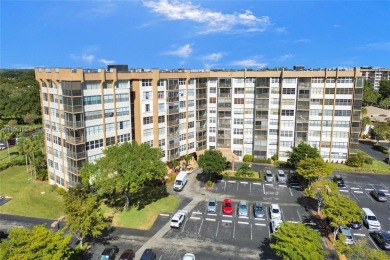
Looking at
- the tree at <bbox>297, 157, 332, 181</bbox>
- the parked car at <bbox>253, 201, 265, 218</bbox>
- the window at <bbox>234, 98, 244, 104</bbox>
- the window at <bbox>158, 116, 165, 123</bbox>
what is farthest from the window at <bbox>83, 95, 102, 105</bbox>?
the tree at <bbox>297, 157, 332, 181</bbox>

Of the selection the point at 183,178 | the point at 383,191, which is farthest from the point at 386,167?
the point at 183,178

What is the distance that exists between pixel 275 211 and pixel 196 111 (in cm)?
3518

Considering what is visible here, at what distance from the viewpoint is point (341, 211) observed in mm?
39562

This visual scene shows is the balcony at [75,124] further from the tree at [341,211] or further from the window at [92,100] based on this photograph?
the tree at [341,211]

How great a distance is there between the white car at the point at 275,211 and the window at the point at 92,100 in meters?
37.6

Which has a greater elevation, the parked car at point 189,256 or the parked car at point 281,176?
the parked car at point 281,176

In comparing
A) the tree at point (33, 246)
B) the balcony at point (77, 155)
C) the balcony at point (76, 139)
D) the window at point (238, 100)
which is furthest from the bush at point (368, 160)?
the tree at point (33, 246)

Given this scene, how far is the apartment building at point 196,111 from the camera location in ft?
178

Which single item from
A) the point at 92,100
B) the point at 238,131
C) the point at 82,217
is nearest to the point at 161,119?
the point at 92,100

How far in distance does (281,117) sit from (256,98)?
839 cm

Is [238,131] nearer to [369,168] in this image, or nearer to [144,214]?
[369,168]

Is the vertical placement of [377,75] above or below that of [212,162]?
above

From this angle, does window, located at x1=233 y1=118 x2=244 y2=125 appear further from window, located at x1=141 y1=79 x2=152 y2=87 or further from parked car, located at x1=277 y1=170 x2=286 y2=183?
window, located at x1=141 y1=79 x2=152 y2=87

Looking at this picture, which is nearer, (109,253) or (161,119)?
(109,253)
